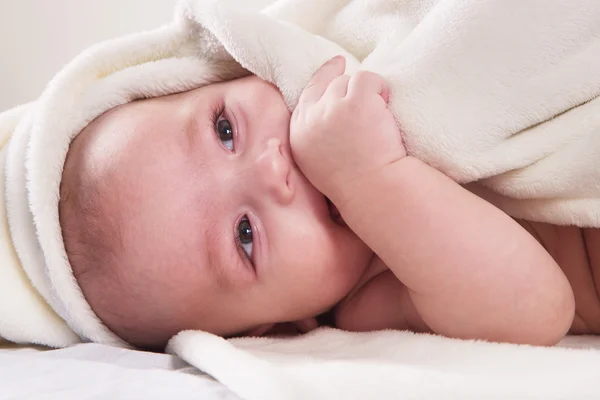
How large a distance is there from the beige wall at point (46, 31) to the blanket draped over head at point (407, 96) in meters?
0.84

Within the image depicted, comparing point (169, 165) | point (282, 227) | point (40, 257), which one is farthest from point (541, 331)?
point (40, 257)

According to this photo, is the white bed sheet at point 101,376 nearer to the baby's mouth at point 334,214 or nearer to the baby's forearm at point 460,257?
the baby's forearm at point 460,257

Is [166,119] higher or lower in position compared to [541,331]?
higher

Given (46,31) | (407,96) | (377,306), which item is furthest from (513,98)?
(46,31)

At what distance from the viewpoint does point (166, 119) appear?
0.82 meters

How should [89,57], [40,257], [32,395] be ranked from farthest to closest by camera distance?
1. [89,57]
2. [40,257]
3. [32,395]

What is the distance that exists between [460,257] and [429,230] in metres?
0.05

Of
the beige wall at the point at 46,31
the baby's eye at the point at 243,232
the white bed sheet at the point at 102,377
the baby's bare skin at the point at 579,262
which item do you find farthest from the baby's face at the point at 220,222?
the beige wall at the point at 46,31

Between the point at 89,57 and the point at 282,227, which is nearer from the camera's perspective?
the point at 282,227

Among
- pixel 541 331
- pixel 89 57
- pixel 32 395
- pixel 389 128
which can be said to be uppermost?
pixel 89 57

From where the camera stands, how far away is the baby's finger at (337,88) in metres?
0.73

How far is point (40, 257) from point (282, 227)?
35cm

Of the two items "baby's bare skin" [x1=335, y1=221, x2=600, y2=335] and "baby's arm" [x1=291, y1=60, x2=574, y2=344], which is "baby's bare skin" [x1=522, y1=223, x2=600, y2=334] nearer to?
"baby's bare skin" [x1=335, y1=221, x2=600, y2=335]

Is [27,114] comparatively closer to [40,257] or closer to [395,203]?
[40,257]
